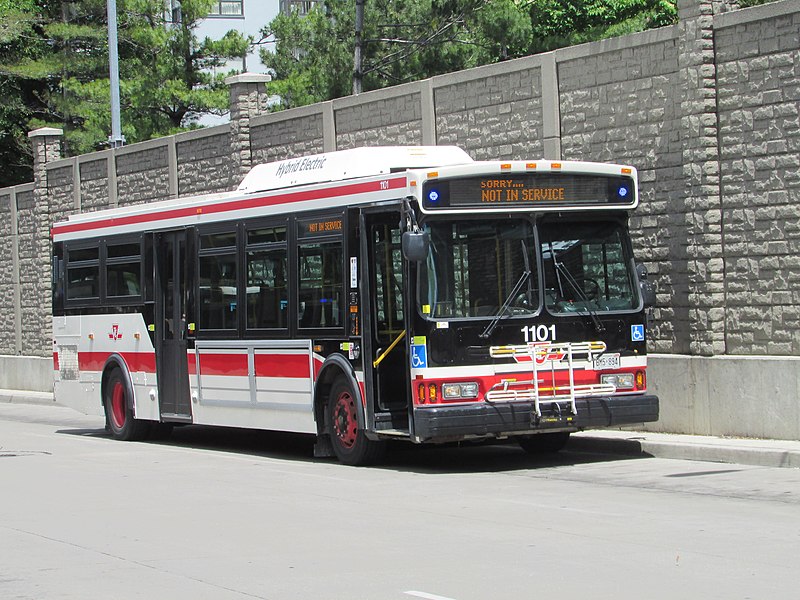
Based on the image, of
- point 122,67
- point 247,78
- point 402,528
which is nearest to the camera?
point 402,528

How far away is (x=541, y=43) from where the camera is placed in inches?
1860

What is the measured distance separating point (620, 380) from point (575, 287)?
112 centimetres

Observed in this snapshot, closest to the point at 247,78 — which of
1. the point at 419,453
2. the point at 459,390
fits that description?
the point at 419,453

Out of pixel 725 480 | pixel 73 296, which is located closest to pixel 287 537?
pixel 725 480

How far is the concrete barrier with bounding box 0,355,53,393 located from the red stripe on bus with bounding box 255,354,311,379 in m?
16.2

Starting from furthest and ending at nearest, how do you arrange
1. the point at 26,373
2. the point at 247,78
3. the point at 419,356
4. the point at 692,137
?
the point at 26,373 → the point at 247,78 → the point at 692,137 → the point at 419,356

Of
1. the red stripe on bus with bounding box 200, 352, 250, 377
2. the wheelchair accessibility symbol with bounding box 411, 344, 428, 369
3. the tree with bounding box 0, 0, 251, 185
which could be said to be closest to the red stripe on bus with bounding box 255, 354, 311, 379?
the red stripe on bus with bounding box 200, 352, 250, 377

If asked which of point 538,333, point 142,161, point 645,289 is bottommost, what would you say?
point 538,333

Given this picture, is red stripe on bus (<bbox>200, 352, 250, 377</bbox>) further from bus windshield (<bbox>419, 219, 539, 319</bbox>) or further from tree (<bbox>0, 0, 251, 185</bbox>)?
tree (<bbox>0, 0, 251, 185</bbox>)

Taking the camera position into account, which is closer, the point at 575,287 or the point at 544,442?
the point at 575,287

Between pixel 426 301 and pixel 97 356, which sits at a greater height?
pixel 426 301

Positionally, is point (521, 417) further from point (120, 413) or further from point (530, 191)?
point (120, 413)

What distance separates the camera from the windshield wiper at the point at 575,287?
48.0ft

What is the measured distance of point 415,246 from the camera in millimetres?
13625
